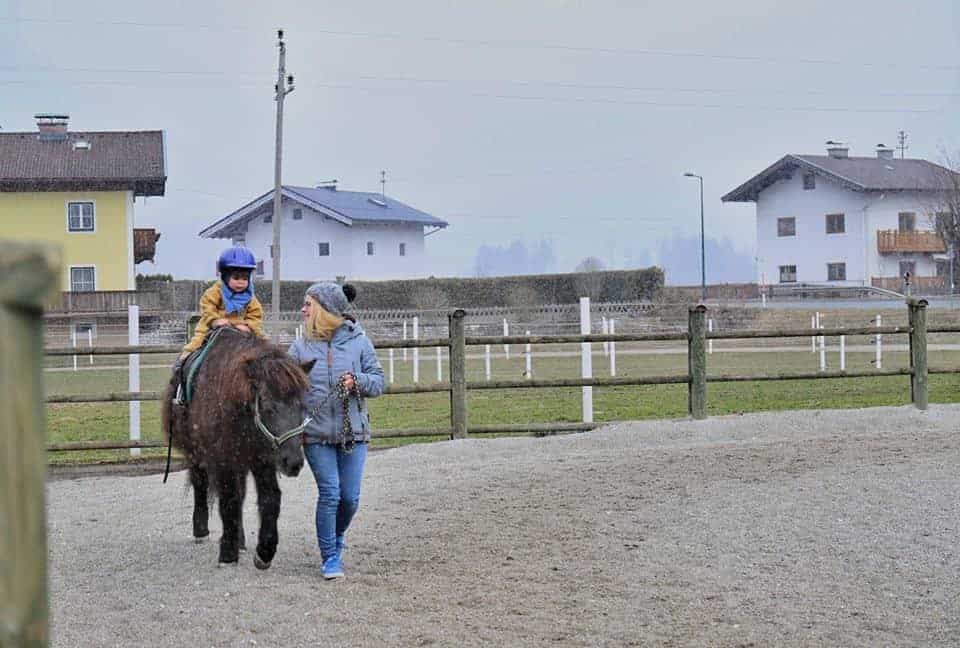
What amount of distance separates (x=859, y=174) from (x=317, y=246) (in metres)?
24.7

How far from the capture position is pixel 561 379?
12789mm

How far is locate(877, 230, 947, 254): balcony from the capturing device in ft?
175

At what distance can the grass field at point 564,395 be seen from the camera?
52.5 feet

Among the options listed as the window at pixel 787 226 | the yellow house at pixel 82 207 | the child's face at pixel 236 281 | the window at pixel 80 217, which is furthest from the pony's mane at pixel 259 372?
the window at pixel 787 226

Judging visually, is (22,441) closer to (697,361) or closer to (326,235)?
(697,361)

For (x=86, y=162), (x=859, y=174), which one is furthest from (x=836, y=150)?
(x=86, y=162)

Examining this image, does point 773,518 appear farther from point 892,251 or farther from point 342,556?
point 892,251

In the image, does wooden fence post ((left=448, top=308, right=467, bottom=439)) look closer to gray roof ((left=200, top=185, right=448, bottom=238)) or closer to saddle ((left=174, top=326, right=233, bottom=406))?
saddle ((left=174, top=326, right=233, bottom=406))

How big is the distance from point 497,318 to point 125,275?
15.2m

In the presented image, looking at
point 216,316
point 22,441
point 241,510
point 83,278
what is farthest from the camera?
point 83,278

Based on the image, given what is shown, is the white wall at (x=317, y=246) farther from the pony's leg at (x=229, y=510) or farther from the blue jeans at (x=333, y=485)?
the blue jeans at (x=333, y=485)

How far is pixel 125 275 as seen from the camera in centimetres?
4453

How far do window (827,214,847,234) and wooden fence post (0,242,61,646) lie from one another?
56722 millimetres

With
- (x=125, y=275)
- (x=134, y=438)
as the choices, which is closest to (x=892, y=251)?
(x=125, y=275)
